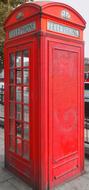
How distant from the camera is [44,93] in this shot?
133 inches

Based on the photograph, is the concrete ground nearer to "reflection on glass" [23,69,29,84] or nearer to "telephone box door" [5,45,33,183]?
"telephone box door" [5,45,33,183]

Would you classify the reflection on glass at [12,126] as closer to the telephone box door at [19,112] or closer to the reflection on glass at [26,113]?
the telephone box door at [19,112]

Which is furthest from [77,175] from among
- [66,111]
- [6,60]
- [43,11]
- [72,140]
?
[43,11]

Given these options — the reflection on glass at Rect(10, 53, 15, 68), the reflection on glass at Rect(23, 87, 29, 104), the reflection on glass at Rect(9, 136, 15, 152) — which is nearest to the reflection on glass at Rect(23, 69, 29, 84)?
the reflection on glass at Rect(23, 87, 29, 104)

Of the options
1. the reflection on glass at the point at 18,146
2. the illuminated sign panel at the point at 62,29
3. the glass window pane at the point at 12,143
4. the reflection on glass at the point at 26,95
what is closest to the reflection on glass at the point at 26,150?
the reflection on glass at the point at 18,146

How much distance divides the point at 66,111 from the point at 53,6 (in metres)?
1.60

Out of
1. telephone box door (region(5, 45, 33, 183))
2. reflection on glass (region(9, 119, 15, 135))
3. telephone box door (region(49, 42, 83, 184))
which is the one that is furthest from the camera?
reflection on glass (region(9, 119, 15, 135))

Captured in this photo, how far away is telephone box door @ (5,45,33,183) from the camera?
11.8ft

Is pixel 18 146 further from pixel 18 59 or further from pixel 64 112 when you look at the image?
pixel 18 59

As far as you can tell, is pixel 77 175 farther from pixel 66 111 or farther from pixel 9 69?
pixel 9 69

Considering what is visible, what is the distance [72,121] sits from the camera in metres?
3.89

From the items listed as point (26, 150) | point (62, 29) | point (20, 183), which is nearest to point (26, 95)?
point (26, 150)

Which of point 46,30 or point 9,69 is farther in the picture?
point 9,69

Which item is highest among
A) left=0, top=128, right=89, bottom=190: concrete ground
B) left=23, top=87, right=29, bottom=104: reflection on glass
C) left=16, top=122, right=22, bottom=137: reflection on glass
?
left=23, top=87, right=29, bottom=104: reflection on glass
